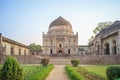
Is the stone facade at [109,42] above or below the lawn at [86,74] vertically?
above

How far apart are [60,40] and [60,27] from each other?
3442 millimetres

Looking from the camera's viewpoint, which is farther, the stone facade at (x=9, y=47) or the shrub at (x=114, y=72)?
the stone facade at (x=9, y=47)

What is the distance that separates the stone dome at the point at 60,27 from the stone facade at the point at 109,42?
59.6 feet

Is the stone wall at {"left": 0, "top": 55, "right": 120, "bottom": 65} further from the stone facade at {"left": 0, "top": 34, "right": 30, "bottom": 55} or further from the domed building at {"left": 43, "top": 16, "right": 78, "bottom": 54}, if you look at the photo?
the domed building at {"left": 43, "top": 16, "right": 78, "bottom": 54}

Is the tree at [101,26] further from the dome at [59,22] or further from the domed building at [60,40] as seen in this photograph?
the dome at [59,22]

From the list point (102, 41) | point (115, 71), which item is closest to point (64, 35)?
point (102, 41)

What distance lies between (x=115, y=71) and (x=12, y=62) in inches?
145

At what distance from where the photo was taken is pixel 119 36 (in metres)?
31.1

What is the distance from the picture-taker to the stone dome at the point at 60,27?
61031mm

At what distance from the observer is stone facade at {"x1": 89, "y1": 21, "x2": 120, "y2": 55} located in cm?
3296

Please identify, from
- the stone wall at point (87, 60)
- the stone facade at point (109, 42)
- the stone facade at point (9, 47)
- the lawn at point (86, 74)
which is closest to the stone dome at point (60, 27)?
the stone facade at point (9, 47)

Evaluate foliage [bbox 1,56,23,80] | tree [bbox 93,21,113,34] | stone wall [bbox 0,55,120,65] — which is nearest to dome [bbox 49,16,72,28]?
tree [bbox 93,21,113,34]

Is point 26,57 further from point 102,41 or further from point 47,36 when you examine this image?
point 47,36

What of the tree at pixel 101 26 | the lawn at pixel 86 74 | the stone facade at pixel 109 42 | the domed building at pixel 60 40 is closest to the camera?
the lawn at pixel 86 74
